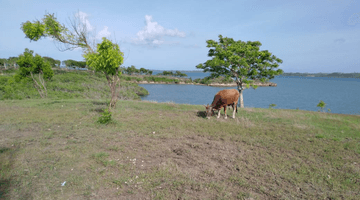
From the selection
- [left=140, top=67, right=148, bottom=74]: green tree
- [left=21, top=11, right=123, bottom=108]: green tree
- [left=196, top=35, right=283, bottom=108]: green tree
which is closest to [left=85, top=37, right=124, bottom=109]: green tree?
[left=21, top=11, right=123, bottom=108]: green tree

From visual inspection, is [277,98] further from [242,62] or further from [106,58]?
[106,58]

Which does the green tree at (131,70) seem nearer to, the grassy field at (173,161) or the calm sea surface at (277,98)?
the calm sea surface at (277,98)

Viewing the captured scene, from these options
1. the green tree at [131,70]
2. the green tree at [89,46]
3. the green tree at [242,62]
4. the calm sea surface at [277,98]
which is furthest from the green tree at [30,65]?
the green tree at [131,70]

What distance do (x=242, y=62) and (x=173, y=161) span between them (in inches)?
653

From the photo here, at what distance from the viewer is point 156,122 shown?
12.1 m

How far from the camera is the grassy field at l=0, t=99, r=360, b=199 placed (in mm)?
5121

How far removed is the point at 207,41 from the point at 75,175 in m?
20.6

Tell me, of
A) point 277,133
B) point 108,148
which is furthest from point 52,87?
point 277,133

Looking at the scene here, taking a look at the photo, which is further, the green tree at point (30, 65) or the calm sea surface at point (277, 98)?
the calm sea surface at point (277, 98)

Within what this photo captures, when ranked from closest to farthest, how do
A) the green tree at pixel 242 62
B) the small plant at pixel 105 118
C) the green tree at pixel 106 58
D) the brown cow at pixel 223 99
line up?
the small plant at pixel 105 118, the green tree at pixel 106 58, the brown cow at pixel 223 99, the green tree at pixel 242 62

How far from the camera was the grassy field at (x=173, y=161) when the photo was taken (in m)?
5.12

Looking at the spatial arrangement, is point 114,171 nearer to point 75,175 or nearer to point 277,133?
point 75,175

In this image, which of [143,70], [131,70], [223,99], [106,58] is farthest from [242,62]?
[143,70]

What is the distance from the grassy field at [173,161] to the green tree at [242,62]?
10.6 metres
